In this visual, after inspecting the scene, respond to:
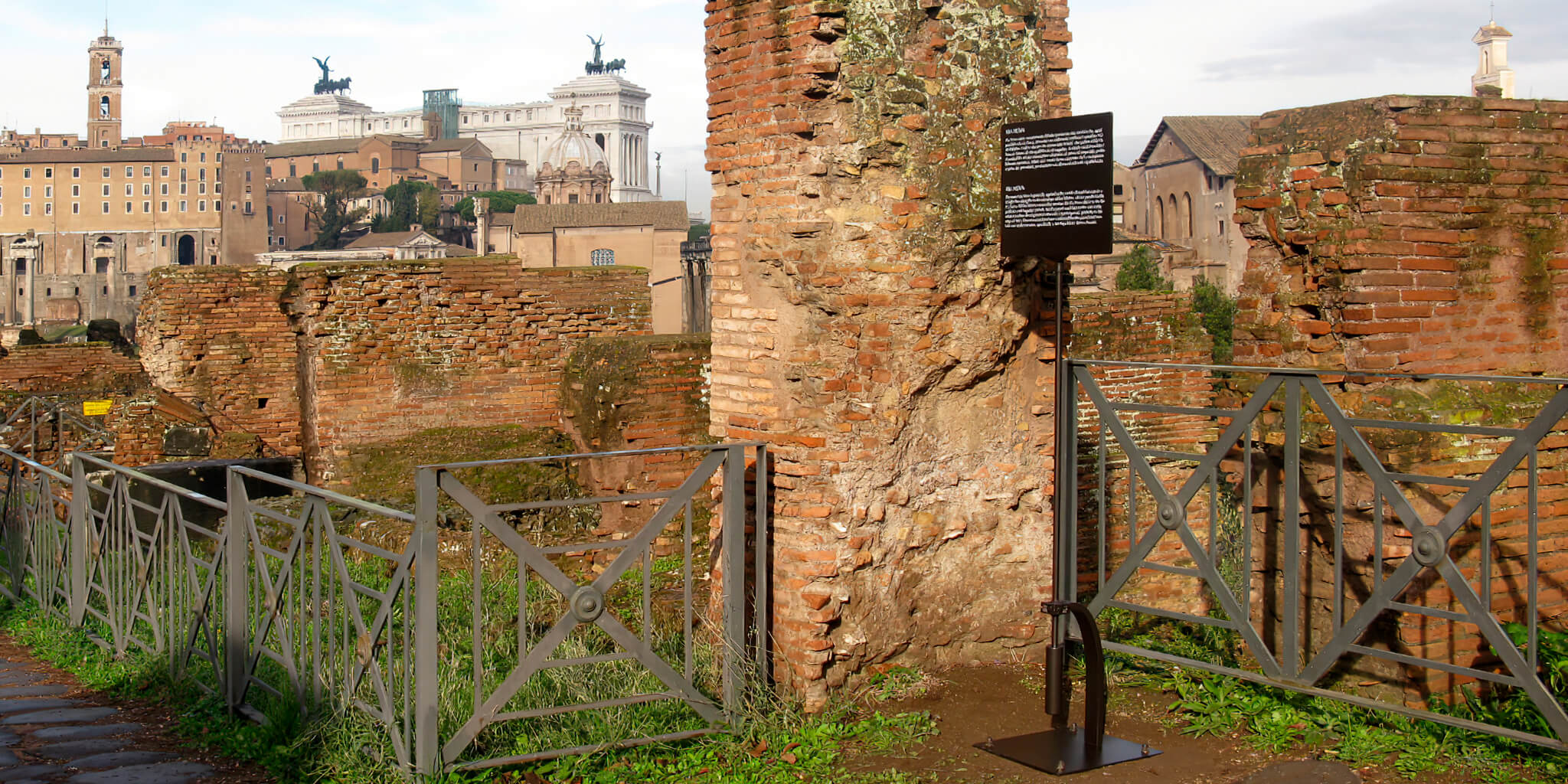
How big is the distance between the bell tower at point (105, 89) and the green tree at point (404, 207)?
29.1 m

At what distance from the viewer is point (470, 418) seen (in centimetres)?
1145

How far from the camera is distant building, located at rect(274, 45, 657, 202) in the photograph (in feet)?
488

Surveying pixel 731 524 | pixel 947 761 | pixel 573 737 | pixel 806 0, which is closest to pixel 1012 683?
pixel 947 761

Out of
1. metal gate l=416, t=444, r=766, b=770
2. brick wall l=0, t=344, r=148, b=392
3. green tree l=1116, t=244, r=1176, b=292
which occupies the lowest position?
metal gate l=416, t=444, r=766, b=770

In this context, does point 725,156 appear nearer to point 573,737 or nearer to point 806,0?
point 806,0

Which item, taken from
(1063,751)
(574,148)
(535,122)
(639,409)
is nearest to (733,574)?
(1063,751)

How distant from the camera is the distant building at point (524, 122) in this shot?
488 feet

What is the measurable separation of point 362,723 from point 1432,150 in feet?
14.3

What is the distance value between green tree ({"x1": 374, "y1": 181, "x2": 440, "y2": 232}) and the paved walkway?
4157 inches

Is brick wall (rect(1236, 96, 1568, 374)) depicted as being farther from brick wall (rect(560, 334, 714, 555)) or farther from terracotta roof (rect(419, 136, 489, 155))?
terracotta roof (rect(419, 136, 489, 155))

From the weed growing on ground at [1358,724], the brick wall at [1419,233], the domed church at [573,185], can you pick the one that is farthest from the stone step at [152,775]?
the domed church at [573,185]

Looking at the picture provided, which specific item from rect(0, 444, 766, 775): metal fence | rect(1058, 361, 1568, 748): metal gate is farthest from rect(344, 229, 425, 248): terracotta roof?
rect(1058, 361, 1568, 748): metal gate

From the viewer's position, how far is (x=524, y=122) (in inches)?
6137

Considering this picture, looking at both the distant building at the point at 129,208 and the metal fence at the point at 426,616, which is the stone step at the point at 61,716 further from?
the distant building at the point at 129,208
